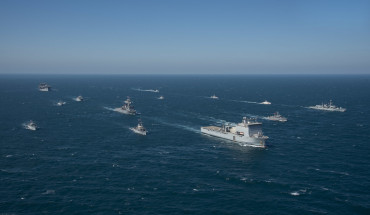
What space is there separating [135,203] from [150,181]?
17253 millimetres

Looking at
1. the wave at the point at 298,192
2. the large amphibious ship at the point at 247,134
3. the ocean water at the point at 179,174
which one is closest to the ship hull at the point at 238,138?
the large amphibious ship at the point at 247,134

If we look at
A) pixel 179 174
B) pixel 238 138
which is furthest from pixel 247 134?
pixel 179 174

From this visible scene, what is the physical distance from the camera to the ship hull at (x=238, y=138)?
157275 millimetres

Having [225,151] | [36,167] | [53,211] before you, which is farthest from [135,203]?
[225,151]

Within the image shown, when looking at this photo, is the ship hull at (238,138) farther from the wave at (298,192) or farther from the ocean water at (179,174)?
the wave at (298,192)

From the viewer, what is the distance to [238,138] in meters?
166

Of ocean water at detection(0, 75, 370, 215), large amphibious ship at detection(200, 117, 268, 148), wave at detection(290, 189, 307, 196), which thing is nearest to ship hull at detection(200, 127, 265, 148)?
large amphibious ship at detection(200, 117, 268, 148)

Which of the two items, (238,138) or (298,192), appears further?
(238,138)

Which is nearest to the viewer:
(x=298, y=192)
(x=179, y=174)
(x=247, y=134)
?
(x=298, y=192)

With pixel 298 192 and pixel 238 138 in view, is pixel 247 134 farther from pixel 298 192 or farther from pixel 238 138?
pixel 298 192

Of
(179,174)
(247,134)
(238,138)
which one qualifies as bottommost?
(179,174)

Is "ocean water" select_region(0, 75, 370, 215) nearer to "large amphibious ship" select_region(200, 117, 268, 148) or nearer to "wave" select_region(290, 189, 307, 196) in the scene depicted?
"wave" select_region(290, 189, 307, 196)

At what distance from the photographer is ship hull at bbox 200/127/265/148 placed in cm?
15727

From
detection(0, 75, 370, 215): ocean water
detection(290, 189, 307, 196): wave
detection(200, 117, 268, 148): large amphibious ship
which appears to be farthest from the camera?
detection(200, 117, 268, 148): large amphibious ship
